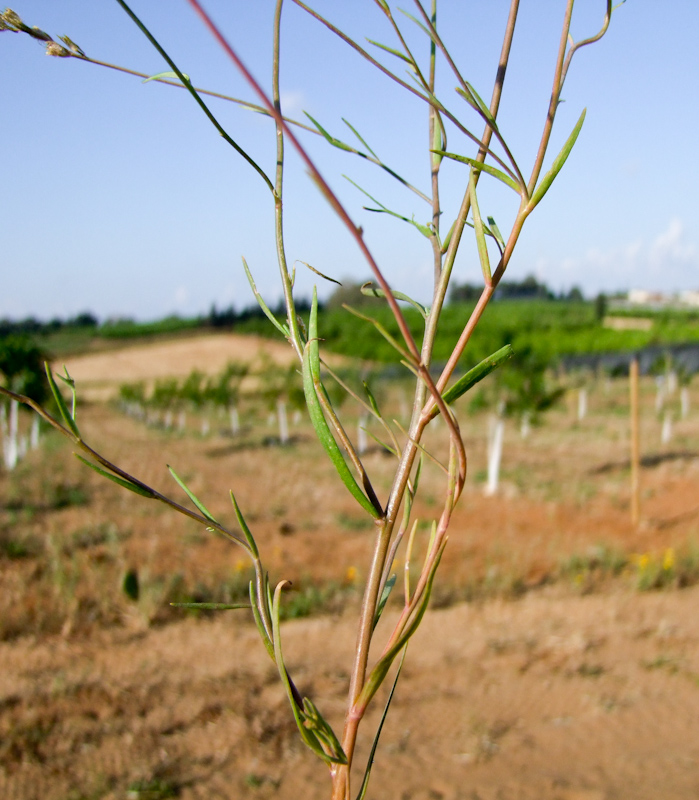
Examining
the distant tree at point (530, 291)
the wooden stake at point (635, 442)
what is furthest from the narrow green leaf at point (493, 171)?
the distant tree at point (530, 291)

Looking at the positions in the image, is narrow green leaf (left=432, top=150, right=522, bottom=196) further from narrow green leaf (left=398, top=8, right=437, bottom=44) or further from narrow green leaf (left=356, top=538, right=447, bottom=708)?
narrow green leaf (left=356, top=538, right=447, bottom=708)

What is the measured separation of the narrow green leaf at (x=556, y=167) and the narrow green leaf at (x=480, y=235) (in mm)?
40

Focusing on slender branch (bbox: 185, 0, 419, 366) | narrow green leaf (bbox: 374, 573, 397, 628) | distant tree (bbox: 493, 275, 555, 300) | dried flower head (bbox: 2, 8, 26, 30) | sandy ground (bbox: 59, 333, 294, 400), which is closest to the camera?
slender branch (bbox: 185, 0, 419, 366)

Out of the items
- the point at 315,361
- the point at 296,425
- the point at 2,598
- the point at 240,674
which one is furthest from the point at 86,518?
the point at 296,425

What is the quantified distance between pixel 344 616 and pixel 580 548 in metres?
2.74

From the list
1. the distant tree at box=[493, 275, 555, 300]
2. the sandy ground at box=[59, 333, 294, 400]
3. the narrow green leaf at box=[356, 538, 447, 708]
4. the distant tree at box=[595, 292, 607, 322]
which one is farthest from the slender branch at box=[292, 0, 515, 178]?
the distant tree at box=[493, 275, 555, 300]

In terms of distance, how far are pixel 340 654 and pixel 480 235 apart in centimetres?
494

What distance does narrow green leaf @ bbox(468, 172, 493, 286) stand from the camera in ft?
1.75

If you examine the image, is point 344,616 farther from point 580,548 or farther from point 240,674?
point 580,548

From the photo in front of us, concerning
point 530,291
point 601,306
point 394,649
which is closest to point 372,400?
point 394,649

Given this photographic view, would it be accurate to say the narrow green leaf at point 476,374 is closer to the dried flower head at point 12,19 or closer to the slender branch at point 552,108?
the slender branch at point 552,108

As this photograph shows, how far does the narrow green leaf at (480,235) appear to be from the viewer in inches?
21.0

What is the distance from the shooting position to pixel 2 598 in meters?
5.80

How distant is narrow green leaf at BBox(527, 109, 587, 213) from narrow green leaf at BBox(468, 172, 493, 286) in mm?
40
